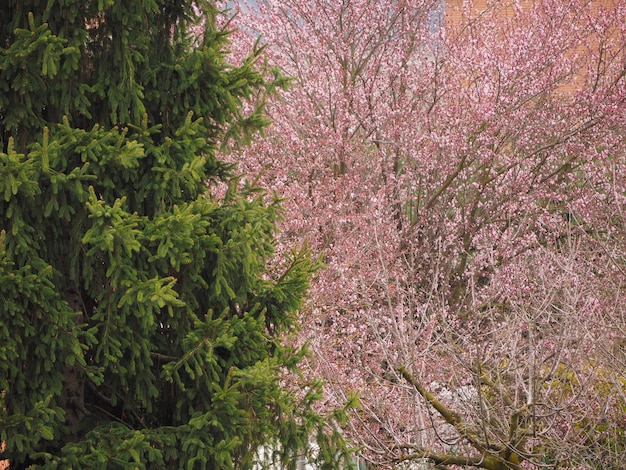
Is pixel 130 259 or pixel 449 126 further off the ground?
pixel 449 126

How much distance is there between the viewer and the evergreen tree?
15.2 feet

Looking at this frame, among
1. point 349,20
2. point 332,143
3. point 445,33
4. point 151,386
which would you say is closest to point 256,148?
point 332,143

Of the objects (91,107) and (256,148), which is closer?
(91,107)

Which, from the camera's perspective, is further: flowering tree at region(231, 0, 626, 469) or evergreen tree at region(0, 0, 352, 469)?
flowering tree at region(231, 0, 626, 469)

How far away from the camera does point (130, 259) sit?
15.8 ft

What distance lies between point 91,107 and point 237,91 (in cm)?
95

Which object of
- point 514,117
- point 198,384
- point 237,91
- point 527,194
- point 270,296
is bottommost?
point 198,384

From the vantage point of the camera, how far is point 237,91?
18.0 ft

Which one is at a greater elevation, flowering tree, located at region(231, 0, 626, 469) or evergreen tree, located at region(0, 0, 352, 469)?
flowering tree, located at region(231, 0, 626, 469)

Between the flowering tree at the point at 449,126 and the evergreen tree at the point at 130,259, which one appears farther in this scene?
the flowering tree at the point at 449,126

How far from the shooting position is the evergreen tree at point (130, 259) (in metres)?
4.64

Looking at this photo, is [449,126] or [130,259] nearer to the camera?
[130,259]

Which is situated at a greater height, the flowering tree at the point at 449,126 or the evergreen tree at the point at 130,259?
the flowering tree at the point at 449,126

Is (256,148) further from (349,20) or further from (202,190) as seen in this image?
(202,190)
